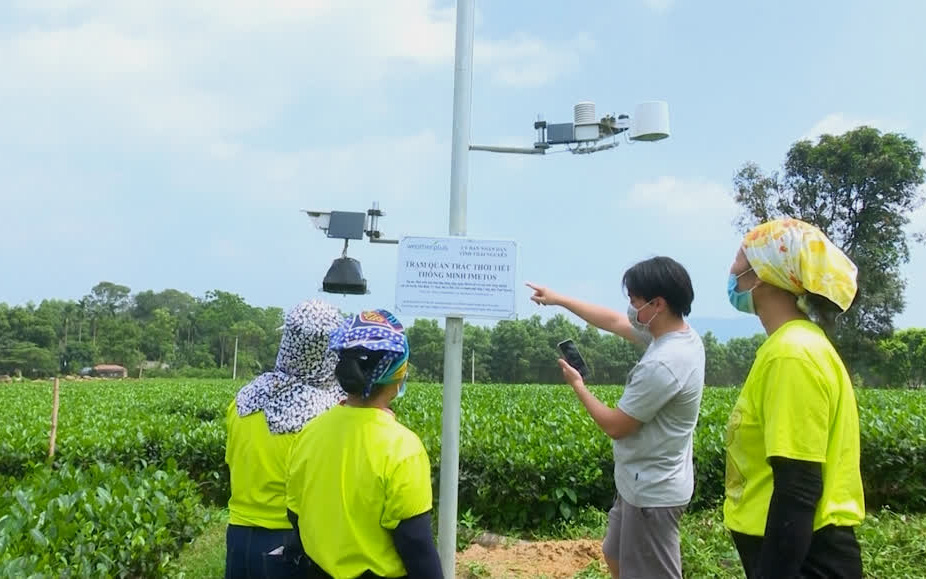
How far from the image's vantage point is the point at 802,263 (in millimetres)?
1727

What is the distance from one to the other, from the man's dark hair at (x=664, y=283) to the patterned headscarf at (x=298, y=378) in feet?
3.58

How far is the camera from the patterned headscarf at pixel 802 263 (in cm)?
172

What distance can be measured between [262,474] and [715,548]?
3184 mm

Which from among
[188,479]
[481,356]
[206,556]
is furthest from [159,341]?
[206,556]

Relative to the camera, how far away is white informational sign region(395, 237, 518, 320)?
3.14m

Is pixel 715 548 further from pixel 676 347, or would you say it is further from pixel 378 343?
pixel 378 343

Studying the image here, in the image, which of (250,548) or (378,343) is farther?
(250,548)

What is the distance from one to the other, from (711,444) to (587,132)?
333 centimetres

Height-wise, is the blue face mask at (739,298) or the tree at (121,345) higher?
the blue face mask at (739,298)

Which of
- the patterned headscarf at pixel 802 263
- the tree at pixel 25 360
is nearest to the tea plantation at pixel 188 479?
the patterned headscarf at pixel 802 263

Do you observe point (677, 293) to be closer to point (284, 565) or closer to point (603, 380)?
point (284, 565)

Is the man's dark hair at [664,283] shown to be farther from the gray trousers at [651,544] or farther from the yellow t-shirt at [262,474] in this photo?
the yellow t-shirt at [262,474]

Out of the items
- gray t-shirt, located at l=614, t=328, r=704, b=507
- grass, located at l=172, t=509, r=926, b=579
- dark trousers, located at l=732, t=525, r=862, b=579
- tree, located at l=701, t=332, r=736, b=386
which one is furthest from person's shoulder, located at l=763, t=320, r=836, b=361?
tree, located at l=701, t=332, r=736, b=386

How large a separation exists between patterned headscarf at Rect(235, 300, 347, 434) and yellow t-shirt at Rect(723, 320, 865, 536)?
53.5 inches
